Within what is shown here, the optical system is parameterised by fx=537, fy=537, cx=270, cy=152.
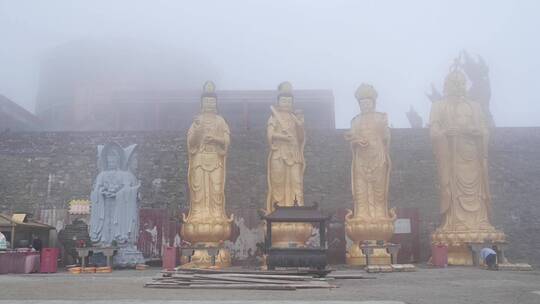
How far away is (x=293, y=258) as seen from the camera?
819 centimetres

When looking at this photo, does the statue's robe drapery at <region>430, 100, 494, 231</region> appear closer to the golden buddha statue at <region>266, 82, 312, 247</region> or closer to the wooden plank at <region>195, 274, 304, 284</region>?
the golden buddha statue at <region>266, 82, 312, 247</region>

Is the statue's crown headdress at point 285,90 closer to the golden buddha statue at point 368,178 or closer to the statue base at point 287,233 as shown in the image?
the golden buddha statue at point 368,178

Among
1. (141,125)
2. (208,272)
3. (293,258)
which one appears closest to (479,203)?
(293,258)

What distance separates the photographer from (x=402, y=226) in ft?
39.7

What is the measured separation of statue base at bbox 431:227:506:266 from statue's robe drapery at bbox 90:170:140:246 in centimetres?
624

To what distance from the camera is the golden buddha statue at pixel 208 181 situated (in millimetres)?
10398

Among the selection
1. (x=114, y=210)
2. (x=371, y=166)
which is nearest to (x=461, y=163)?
(x=371, y=166)

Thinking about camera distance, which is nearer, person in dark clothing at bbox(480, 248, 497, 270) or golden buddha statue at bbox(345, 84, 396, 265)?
person in dark clothing at bbox(480, 248, 497, 270)

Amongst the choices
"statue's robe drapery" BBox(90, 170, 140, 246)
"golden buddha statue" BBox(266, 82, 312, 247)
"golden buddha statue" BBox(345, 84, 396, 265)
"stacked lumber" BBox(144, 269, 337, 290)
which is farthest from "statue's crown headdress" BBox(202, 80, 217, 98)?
"stacked lumber" BBox(144, 269, 337, 290)

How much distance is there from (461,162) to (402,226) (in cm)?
205

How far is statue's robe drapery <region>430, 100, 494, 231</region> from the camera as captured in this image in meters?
10.8

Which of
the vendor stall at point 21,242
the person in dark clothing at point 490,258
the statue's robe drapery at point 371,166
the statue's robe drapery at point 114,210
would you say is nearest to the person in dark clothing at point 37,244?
the vendor stall at point 21,242

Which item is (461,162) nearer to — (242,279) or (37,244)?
(242,279)

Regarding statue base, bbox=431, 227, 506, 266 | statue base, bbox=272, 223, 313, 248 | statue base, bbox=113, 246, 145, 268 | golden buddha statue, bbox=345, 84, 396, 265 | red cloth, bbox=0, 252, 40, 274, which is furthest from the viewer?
statue base, bbox=113, 246, 145, 268
